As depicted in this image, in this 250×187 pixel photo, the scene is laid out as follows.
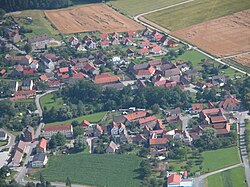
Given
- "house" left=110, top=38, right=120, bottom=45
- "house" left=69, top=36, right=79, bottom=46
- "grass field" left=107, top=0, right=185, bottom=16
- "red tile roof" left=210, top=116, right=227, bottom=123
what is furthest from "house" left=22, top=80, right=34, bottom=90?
"grass field" left=107, top=0, right=185, bottom=16

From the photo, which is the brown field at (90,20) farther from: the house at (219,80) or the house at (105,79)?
the house at (219,80)

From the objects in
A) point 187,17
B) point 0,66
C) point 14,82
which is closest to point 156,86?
point 14,82

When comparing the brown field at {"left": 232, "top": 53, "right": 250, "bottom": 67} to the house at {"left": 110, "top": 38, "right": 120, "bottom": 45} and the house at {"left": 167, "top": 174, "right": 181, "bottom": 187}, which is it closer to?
the house at {"left": 110, "top": 38, "right": 120, "bottom": 45}

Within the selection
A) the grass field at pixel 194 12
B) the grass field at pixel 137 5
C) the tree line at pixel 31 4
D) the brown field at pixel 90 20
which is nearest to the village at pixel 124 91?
the brown field at pixel 90 20

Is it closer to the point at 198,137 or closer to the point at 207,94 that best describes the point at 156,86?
the point at 207,94

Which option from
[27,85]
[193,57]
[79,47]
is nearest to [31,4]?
[79,47]

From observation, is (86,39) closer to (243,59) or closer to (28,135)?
(243,59)
